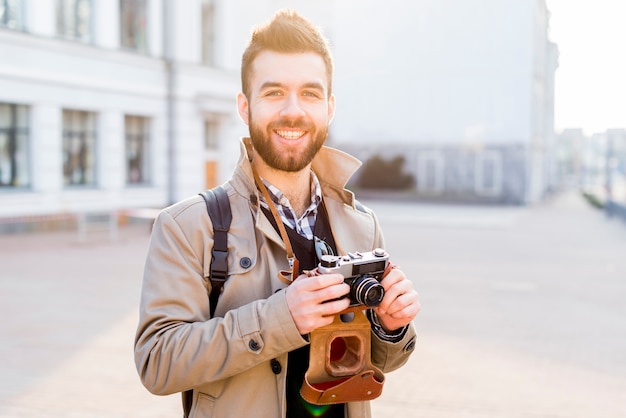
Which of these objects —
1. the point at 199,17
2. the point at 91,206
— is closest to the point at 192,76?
the point at 199,17

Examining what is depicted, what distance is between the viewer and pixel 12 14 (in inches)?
742

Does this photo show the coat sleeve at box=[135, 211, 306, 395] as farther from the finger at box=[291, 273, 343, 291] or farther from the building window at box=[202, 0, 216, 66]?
the building window at box=[202, 0, 216, 66]

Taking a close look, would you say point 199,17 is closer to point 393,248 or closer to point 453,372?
point 393,248

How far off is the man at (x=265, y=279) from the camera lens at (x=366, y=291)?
0.13 feet

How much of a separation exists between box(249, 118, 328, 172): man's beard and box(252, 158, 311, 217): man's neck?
64mm

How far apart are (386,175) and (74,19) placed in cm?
2216

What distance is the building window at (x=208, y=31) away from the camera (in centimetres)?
2628

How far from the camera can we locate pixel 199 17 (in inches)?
1000

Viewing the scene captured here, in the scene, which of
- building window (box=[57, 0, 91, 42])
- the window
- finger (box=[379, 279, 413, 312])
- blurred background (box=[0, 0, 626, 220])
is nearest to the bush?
blurred background (box=[0, 0, 626, 220])

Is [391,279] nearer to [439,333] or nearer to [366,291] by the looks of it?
[366,291]

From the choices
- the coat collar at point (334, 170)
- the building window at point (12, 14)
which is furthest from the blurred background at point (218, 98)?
the coat collar at point (334, 170)

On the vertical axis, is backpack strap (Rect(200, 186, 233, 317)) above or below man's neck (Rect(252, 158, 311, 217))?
below

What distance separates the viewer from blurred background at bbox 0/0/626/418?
6578 millimetres

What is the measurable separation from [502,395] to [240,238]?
4614 mm
